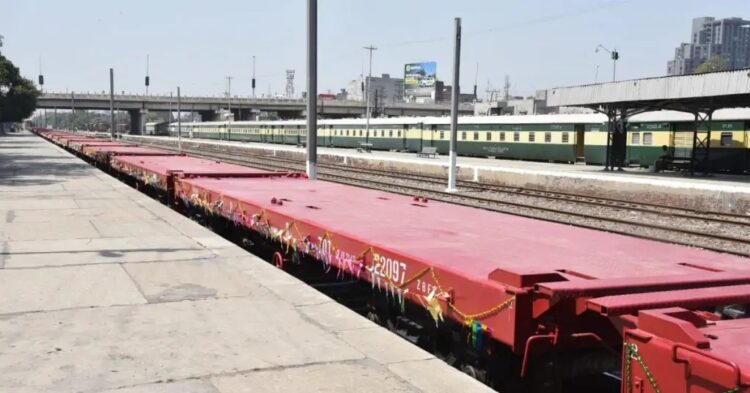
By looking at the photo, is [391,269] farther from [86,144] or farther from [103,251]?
[86,144]

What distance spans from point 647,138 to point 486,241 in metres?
30.8

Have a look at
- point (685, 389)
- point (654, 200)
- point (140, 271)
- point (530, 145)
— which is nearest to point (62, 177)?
point (140, 271)

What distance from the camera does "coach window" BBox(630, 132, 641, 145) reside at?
33.8 metres

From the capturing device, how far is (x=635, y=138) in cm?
3416

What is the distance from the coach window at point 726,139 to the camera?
29339 millimetres

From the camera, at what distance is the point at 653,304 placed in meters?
3.25

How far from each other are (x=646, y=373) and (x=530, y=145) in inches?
1565

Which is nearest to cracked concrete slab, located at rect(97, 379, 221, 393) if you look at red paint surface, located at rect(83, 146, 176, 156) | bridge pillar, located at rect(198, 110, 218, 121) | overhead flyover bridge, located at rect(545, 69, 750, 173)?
red paint surface, located at rect(83, 146, 176, 156)

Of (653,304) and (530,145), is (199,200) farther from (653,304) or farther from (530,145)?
(530,145)

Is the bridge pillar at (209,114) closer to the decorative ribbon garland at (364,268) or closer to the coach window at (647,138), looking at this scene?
the coach window at (647,138)

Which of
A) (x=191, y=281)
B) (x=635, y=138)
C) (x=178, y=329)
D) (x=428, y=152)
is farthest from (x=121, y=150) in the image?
(x=635, y=138)

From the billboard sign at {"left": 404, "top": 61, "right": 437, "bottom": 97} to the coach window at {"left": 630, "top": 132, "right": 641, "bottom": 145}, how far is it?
11454 centimetres

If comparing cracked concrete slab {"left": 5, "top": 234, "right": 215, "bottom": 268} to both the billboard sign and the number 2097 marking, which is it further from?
the billboard sign

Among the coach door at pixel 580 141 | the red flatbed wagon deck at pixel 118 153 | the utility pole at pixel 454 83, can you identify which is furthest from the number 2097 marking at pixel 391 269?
the coach door at pixel 580 141
